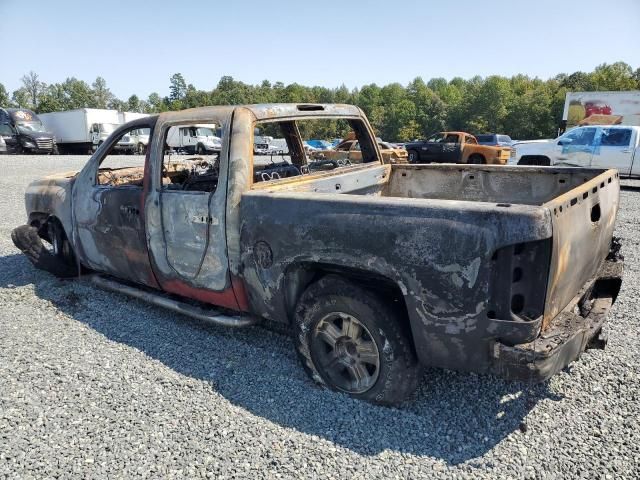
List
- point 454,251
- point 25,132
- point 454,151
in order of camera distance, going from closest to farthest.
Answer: point 454,251, point 454,151, point 25,132

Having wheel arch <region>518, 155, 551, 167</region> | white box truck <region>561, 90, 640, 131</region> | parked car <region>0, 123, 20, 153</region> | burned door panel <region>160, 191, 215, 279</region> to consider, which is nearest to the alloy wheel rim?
burned door panel <region>160, 191, 215, 279</region>

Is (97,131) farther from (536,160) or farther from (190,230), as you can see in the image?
A: (190,230)

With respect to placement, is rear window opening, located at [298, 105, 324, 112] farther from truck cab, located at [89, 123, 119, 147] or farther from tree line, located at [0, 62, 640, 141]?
tree line, located at [0, 62, 640, 141]

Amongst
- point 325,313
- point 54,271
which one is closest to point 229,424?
point 325,313

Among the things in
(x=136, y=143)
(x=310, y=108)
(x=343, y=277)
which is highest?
(x=310, y=108)

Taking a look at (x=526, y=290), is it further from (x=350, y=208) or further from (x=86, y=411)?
(x=86, y=411)

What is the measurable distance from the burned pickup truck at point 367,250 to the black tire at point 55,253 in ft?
1.95

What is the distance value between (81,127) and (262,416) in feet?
106

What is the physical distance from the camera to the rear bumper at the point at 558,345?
90.7 inches

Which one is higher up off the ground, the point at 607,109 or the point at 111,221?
the point at 607,109

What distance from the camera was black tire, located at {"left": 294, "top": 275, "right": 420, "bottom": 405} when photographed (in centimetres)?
273

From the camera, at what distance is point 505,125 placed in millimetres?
67125

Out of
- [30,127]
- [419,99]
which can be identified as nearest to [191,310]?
[30,127]

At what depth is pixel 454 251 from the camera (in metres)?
2.35
